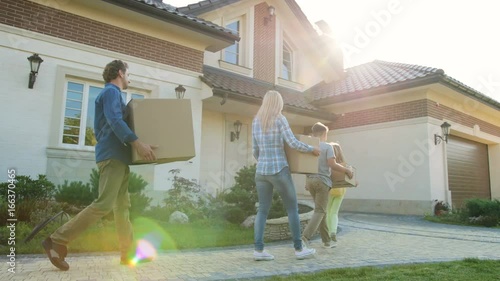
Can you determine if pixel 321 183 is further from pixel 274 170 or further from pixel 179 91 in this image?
pixel 179 91

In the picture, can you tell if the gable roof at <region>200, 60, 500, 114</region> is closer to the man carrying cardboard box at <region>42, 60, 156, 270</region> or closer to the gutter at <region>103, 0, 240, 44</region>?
the gutter at <region>103, 0, 240, 44</region>

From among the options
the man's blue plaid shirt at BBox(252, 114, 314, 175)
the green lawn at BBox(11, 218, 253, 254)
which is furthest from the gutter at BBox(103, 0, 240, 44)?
the man's blue plaid shirt at BBox(252, 114, 314, 175)

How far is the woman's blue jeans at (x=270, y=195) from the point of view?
4.04 meters

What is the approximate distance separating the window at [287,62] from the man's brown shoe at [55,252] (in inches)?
469

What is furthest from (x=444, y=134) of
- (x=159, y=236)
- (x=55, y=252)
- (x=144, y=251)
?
(x=55, y=252)

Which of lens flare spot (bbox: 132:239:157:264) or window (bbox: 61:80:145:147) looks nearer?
lens flare spot (bbox: 132:239:157:264)

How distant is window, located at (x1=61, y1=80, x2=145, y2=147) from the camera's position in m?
7.63

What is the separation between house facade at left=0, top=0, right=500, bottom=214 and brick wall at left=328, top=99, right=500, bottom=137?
4 centimetres

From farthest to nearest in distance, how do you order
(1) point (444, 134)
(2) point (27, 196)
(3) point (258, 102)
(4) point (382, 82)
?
1. (4) point (382, 82)
2. (1) point (444, 134)
3. (3) point (258, 102)
4. (2) point (27, 196)

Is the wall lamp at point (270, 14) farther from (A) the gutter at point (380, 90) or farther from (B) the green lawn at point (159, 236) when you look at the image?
(B) the green lawn at point (159, 236)

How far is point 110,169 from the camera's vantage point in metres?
3.32

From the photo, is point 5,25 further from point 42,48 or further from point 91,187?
point 91,187

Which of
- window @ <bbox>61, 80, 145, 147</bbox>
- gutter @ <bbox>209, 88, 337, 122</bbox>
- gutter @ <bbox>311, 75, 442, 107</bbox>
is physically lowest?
window @ <bbox>61, 80, 145, 147</bbox>

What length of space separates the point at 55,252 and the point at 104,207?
0.57 m
